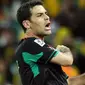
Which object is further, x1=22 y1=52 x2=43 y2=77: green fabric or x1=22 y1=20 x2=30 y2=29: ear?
x1=22 y1=20 x2=30 y2=29: ear

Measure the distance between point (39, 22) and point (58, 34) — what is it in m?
5.27

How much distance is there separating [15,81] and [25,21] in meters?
4.75

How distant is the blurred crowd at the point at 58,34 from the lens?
1095 cm

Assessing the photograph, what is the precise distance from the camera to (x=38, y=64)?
20.5 feet

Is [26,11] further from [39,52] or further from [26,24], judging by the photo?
[39,52]

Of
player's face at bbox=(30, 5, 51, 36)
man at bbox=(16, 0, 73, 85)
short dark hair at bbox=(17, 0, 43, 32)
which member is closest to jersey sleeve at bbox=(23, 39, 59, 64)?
man at bbox=(16, 0, 73, 85)

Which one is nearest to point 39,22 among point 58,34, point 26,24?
point 26,24

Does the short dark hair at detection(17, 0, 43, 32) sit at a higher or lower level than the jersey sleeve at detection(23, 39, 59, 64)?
higher

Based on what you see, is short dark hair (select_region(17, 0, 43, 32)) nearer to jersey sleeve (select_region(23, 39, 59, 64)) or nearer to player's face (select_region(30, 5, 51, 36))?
player's face (select_region(30, 5, 51, 36))

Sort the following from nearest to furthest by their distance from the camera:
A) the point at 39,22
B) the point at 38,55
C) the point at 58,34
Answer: the point at 38,55 < the point at 39,22 < the point at 58,34

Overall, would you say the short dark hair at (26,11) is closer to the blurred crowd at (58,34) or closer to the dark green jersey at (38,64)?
the dark green jersey at (38,64)

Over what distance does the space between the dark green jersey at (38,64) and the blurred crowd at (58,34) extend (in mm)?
4095

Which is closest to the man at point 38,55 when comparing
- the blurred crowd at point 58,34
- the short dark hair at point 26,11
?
the short dark hair at point 26,11

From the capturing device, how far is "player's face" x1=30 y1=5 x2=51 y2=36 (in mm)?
6368
